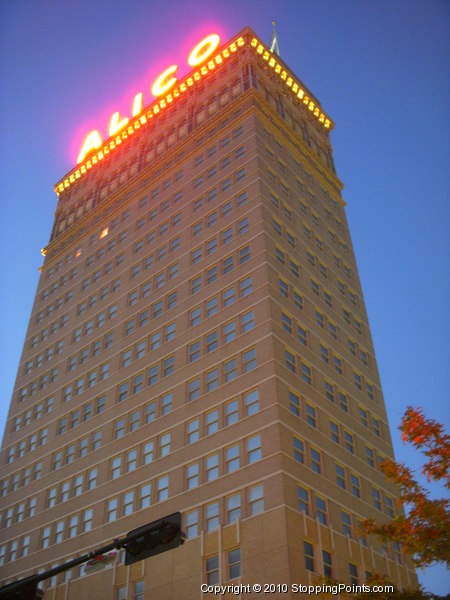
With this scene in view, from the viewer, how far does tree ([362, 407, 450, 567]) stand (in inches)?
938

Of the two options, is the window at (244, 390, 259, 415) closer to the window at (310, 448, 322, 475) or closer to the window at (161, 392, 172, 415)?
the window at (310, 448, 322, 475)

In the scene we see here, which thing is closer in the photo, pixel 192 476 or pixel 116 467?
pixel 192 476

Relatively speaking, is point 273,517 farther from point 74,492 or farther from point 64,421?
point 64,421

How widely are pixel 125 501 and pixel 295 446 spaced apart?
1544 centimetres

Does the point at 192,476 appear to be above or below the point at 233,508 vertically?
above

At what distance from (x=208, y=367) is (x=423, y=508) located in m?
30.2

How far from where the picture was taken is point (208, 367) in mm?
53500

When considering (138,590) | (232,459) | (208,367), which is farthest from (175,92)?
(138,590)

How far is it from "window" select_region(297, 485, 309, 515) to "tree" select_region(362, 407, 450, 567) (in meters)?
17.0

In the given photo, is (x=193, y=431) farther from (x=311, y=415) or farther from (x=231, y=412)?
(x=311, y=415)

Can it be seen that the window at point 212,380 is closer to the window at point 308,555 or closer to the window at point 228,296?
the window at point 228,296

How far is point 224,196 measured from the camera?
6569 cm

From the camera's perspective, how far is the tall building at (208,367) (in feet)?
149

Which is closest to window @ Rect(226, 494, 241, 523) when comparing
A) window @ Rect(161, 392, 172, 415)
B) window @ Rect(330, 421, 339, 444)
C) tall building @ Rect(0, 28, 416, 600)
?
tall building @ Rect(0, 28, 416, 600)
